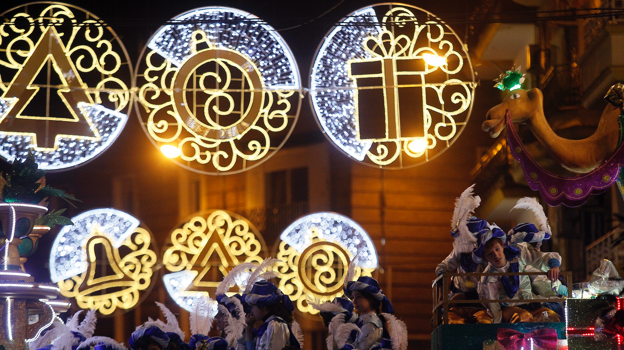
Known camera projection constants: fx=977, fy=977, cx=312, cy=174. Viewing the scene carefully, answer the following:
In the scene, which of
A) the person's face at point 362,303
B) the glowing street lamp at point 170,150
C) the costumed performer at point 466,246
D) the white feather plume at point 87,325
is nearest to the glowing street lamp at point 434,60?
the glowing street lamp at point 170,150

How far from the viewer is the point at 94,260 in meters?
13.6

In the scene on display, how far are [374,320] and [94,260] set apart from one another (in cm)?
618

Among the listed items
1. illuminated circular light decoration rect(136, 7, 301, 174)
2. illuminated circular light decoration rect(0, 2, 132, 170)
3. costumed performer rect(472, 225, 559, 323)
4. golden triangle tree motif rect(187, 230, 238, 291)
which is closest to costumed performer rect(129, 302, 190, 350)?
costumed performer rect(472, 225, 559, 323)

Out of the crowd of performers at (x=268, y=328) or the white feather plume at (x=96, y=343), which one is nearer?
the crowd of performers at (x=268, y=328)

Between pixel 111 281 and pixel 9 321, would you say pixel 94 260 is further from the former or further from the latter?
pixel 9 321

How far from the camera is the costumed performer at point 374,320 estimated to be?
330 inches

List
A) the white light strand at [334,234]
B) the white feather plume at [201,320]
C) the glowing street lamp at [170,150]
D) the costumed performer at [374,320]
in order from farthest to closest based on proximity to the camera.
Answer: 1. the white light strand at [334,234]
2. the glowing street lamp at [170,150]
3. the white feather plume at [201,320]
4. the costumed performer at [374,320]

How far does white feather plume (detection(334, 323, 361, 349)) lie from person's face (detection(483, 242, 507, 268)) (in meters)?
1.33

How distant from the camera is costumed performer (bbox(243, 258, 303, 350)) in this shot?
8508 millimetres

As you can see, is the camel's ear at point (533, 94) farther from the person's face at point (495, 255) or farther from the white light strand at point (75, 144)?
the white light strand at point (75, 144)

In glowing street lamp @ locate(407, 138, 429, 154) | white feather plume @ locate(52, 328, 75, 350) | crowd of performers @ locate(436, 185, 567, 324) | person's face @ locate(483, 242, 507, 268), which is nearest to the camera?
crowd of performers @ locate(436, 185, 567, 324)

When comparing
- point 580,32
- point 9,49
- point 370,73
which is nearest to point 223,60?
point 370,73

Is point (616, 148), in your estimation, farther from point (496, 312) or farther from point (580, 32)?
point (580, 32)

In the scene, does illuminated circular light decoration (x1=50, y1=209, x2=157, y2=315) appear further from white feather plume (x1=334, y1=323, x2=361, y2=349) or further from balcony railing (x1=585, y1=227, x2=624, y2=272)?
balcony railing (x1=585, y1=227, x2=624, y2=272)
